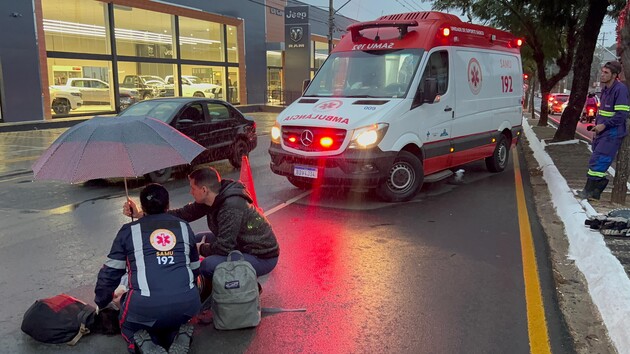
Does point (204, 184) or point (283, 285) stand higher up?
point (204, 184)

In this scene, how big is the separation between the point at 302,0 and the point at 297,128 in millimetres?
31952

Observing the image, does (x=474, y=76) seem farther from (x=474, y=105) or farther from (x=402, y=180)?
(x=402, y=180)

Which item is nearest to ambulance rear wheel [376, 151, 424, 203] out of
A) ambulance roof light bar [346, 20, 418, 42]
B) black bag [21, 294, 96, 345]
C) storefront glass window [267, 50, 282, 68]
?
ambulance roof light bar [346, 20, 418, 42]

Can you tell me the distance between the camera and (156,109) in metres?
10.2

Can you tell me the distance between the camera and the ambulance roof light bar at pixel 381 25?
849cm

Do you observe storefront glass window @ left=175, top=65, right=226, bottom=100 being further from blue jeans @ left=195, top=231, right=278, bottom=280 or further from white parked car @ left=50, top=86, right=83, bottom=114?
blue jeans @ left=195, top=231, right=278, bottom=280

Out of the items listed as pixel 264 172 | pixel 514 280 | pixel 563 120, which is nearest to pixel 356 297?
pixel 514 280

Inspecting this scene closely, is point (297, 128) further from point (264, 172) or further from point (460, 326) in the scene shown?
point (460, 326)

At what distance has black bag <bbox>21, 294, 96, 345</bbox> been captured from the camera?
3.66 meters

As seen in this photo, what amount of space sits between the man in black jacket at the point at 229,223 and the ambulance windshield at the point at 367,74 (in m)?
4.39

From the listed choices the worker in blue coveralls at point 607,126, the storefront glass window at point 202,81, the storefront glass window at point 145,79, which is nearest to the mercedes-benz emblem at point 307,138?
the worker in blue coveralls at point 607,126

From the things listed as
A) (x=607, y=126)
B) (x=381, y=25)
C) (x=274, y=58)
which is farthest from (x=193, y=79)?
(x=607, y=126)

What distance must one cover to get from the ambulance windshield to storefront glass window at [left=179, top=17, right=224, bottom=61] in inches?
812

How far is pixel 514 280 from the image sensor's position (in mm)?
4922
